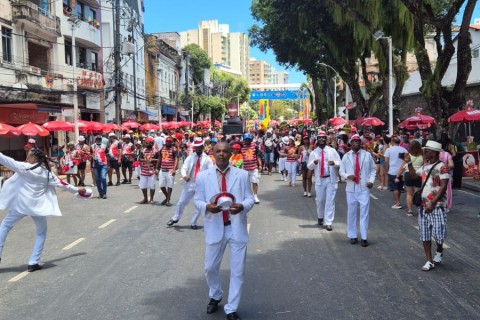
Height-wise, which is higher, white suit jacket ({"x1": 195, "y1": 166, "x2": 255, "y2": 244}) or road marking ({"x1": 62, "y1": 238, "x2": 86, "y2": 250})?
white suit jacket ({"x1": 195, "y1": 166, "x2": 255, "y2": 244})

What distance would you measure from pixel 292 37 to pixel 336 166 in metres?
19.2

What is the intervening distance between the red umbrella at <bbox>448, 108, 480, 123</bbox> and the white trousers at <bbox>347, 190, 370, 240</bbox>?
9.55 meters

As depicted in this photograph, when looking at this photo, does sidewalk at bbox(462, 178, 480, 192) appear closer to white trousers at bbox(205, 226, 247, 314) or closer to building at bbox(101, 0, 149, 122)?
white trousers at bbox(205, 226, 247, 314)

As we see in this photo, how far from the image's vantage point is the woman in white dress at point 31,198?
6.64 m

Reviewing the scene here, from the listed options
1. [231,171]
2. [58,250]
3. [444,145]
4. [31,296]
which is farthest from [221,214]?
[444,145]

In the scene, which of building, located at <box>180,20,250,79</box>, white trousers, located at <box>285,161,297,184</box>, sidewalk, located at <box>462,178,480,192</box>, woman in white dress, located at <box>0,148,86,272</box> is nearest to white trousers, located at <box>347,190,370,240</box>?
woman in white dress, located at <box>0,148,86,272</box>

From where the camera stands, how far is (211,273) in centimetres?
477

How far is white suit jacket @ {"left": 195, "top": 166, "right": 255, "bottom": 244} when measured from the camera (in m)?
4.67

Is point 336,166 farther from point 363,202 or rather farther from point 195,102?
point 195,102

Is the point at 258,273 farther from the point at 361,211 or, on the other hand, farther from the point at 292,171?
the point at 292,171

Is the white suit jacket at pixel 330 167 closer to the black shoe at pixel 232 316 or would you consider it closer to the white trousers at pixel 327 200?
the white trousers at pixel 327 200

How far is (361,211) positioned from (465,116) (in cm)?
987

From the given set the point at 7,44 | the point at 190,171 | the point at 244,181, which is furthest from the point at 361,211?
the point at 7,44

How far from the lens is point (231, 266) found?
15.3 ft
